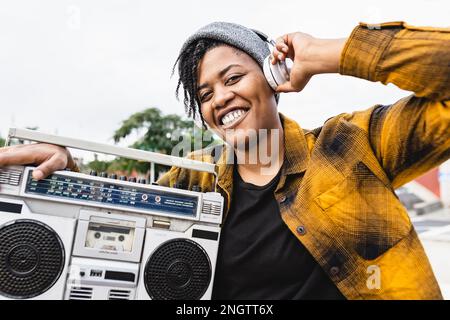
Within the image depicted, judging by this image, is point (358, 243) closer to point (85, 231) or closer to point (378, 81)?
point (378, 81)

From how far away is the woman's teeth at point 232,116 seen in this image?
1.06 m

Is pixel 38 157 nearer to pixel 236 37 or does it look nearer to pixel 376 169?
pixel 236 37

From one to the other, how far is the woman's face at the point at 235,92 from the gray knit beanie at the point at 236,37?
18 mm

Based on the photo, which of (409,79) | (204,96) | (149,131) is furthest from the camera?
(149,131)

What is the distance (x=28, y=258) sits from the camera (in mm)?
834

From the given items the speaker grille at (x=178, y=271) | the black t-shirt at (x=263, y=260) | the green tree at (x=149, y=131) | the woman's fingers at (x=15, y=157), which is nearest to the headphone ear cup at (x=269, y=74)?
the black t-shirt at (x=263, y=260)

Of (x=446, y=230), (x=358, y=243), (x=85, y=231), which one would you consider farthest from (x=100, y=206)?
(x=446, y=230)

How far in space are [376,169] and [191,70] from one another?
2.02ft

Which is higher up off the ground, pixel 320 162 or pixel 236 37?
pixel 236 37

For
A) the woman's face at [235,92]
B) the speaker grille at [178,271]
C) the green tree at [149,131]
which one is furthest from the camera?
the green tree at [149,131]

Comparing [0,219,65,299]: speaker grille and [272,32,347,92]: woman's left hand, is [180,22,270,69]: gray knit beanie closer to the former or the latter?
[272,32,347,92]: woman's left hand

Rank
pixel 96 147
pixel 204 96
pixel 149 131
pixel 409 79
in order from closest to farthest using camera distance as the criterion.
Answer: pixel 409 79, pixel 96 147, pixel 204 96, pixel 149 131

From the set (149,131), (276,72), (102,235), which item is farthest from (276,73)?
(149,131)

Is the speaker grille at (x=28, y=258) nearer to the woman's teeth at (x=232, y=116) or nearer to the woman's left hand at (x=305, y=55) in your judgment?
the woman's teeth at (x=232, y=116)
